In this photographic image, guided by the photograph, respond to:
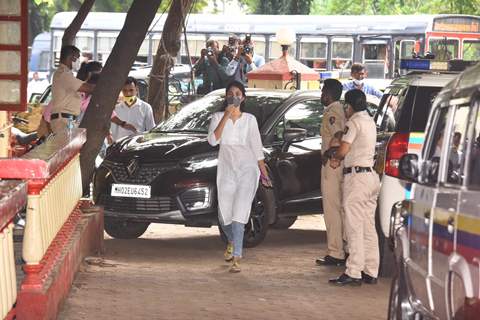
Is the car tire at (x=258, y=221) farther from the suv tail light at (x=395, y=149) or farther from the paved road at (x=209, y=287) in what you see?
the suv tail light at (x=395, y=149)

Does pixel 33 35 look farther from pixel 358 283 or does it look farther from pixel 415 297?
pixel 415 297

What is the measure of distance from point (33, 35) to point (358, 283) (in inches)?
2146

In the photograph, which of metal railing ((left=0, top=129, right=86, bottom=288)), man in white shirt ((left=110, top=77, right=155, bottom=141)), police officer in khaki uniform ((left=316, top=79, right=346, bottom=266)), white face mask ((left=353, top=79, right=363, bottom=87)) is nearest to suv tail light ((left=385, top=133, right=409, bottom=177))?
police officer in khaki uniform ((left=316, top=79, right=346, bottom=266))

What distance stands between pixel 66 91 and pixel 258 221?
9.33ft

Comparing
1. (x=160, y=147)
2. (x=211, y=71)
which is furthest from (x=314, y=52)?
(x=160, y=147)

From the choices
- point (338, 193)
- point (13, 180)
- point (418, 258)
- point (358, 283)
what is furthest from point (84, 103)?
point (418, 258)

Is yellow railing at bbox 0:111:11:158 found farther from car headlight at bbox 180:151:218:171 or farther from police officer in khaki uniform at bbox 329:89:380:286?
police officer in khaki uniform at bbox 329:89:380:286

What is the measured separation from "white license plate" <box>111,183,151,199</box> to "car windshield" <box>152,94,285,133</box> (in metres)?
1.37

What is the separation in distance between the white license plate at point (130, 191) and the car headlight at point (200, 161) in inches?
19.2

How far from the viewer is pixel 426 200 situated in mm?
7387

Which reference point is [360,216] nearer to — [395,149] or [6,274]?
[395,149]

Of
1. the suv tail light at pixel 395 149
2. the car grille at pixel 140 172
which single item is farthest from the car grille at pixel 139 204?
the suv tail light at pixel 395 149

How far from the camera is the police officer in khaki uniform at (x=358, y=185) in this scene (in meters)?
11.7

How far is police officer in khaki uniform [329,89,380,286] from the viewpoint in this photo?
1170 cm
